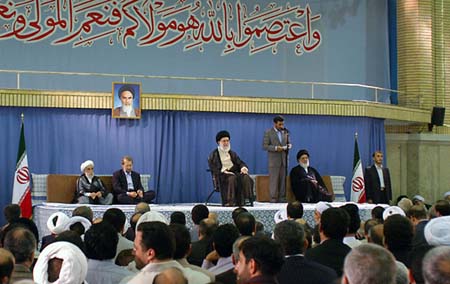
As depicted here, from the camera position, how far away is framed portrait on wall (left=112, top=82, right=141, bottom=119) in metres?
11.3

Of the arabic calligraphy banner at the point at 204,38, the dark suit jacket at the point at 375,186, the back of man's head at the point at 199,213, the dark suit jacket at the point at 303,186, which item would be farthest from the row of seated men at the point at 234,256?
the arabic calligraphy banner at the point at 204,38

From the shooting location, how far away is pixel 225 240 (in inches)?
165

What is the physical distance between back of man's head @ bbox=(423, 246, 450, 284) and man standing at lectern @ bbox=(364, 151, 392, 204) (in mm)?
9553

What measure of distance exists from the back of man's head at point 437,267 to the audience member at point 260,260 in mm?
687

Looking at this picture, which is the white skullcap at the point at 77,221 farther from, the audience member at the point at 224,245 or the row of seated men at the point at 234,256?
the audience member at the point at 224,245

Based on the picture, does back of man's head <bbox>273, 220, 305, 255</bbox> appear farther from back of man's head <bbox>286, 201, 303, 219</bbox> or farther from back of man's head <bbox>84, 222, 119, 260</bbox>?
back of man's head <bbox>286, 201, 303, 219</bbox>

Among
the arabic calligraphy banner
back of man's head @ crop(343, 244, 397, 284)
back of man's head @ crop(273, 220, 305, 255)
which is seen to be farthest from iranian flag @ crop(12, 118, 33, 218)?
back of man's head @ crop(343, 244, 397, 284)

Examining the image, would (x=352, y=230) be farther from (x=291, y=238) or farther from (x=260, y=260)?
(x=260, y=260)

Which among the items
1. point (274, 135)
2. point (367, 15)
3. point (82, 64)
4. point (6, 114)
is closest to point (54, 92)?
point (6, 114)

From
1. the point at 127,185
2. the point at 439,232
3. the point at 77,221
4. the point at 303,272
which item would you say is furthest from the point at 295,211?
the point at 127,185

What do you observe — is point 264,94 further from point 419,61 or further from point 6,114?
point 6,114

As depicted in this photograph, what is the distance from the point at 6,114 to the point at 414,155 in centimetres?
826

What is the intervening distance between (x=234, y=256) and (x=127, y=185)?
21.8ft

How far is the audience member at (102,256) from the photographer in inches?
148
